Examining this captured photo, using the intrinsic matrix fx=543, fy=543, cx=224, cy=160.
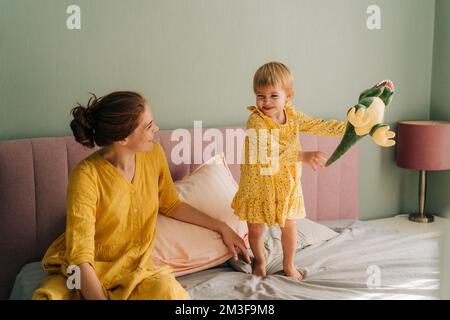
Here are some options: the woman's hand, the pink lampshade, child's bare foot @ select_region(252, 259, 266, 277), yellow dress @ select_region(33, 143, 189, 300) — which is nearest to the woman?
yellow dress @ select_region(33, 143, 189, 300)

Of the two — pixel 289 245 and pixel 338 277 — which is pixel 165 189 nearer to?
pixel 289 245

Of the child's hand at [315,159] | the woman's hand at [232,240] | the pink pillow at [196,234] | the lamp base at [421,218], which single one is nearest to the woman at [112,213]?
the pink pillow at [196,234]

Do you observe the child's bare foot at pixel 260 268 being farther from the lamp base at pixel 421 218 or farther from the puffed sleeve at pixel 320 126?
the lamp base at pixel 421 218

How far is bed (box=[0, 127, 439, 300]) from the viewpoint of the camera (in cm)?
182

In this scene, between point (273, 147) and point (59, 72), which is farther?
point (59, 72)

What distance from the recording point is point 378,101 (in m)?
1.68

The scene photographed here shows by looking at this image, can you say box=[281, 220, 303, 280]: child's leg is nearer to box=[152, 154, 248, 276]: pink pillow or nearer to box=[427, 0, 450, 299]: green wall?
box=[152, 154, 248, 276]: pink pillow

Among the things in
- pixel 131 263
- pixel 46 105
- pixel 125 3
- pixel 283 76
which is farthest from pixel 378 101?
pixel 46 105

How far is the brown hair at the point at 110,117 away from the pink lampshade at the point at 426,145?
1.71m

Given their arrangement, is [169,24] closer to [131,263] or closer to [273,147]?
[273,147]

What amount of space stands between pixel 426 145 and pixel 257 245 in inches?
53.5

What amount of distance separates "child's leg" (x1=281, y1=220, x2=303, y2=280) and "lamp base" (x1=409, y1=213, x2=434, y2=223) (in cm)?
129

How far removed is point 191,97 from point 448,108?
60.6 inches

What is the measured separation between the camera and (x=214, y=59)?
2463mm
